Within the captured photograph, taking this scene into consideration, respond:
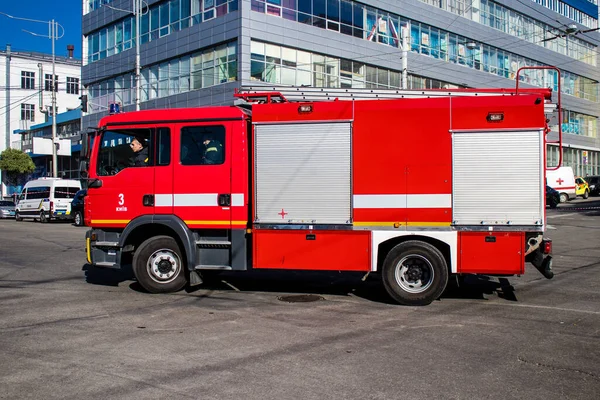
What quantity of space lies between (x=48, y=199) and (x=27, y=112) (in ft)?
141

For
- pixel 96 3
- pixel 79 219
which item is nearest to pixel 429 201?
Result: pixel 79 219

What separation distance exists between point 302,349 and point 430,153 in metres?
3.56

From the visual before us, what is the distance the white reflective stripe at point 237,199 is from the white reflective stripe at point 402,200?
1.76 meters

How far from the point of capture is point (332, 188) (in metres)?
8.22

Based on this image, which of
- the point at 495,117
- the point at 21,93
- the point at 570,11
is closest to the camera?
the point at 495,117

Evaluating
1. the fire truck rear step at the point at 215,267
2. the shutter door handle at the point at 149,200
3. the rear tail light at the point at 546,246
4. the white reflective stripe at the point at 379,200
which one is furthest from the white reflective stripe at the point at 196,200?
the rear tail light at the point at 546,246

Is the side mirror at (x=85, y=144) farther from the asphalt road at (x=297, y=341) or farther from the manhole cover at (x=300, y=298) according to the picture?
the manhole cover at (x=300, y=298)

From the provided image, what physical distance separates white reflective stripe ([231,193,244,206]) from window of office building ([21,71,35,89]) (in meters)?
69.3

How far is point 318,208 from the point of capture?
8281mm

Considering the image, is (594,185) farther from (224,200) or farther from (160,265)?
(160,265)

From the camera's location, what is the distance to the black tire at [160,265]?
8906 millimetres

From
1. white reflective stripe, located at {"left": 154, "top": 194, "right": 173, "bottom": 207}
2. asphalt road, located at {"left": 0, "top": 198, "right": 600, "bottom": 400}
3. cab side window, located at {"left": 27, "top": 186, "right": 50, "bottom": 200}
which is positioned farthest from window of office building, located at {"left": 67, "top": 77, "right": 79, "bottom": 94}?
white reflective stripe, located at {"left": 154, "top": 194, "right": 173, "bottom": 207}

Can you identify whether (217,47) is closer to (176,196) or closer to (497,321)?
(176,196)

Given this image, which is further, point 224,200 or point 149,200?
point 149,200
